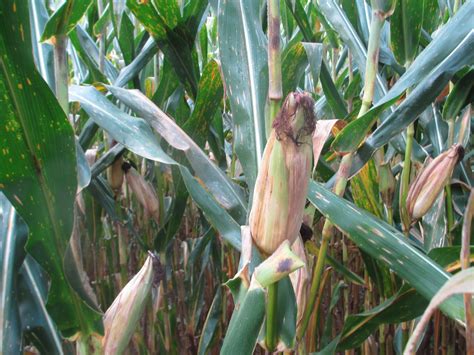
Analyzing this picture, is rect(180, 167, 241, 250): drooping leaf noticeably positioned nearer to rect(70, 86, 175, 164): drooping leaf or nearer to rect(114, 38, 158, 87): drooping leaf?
rect(70, 86, 175, 164): drooping leaf

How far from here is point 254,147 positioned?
2.23 ft

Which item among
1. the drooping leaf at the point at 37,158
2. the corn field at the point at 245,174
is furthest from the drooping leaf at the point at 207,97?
the drooping leaf at the point at 37,158

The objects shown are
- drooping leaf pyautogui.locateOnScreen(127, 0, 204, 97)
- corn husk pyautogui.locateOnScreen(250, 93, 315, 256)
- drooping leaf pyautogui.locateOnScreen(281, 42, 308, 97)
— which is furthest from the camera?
drooping leaf pyautogui.locateOnScreen(127, 0, 204, 97)

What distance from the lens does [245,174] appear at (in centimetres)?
69

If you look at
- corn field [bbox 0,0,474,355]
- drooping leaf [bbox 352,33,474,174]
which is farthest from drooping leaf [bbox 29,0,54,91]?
drooping leaf [bbox 352,33,474,174]

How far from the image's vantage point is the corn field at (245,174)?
462mm

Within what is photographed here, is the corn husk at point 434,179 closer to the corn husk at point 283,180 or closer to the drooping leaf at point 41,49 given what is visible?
the corn husk at point 283,180

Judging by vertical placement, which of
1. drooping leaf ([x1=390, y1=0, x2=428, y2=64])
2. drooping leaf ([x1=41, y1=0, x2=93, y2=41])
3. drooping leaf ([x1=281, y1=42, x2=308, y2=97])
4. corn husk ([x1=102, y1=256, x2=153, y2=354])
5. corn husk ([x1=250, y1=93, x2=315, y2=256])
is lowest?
corn husk ([x1=102, y1=256, x2=153, y2=354])

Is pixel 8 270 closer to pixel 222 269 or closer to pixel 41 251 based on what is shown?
pixel 41 251

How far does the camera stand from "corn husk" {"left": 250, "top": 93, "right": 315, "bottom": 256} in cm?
43

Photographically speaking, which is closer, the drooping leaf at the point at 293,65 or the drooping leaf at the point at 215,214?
the drooping leaf at the point at 215,214

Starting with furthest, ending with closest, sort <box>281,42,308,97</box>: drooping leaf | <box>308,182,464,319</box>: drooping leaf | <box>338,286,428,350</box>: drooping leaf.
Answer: <box>281,42,308,97</box>: drooping leaf < <box>338,286,428,350</box>: drooping leaf < <box>308,182,464,319</box>: drooping leaf

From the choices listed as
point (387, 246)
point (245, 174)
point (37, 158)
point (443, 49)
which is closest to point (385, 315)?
point (387, 246)

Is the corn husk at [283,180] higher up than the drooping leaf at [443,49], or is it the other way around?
the drooping leaf at [443,49]
